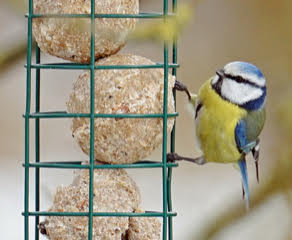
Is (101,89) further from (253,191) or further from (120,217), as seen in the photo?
(253,191)

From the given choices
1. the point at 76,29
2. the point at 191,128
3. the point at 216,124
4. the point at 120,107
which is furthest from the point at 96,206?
the point at 191,128

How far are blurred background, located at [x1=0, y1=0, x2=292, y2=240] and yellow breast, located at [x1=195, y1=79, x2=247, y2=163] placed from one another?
22 cm

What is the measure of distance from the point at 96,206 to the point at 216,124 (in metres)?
1.02

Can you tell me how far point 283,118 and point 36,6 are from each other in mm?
1306

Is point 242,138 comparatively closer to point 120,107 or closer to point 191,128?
point 120,107

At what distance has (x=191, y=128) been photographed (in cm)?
520

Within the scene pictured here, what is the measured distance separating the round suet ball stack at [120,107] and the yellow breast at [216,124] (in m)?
0.82

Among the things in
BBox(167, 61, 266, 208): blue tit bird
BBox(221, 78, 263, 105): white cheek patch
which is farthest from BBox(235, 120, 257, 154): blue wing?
BBox(221, 78, 263, 105): white cheek patch

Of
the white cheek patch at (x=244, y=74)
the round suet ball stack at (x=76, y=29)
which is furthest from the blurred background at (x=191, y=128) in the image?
the white cheek patch at (x=244, y=74)

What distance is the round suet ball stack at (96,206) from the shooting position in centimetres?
275

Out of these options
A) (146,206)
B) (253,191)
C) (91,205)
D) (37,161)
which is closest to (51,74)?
(146,206)

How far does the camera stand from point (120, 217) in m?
2.77

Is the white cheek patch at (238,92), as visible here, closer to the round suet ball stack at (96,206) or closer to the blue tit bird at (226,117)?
the blue tit bird at (226,117)

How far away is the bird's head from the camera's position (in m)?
3.50
